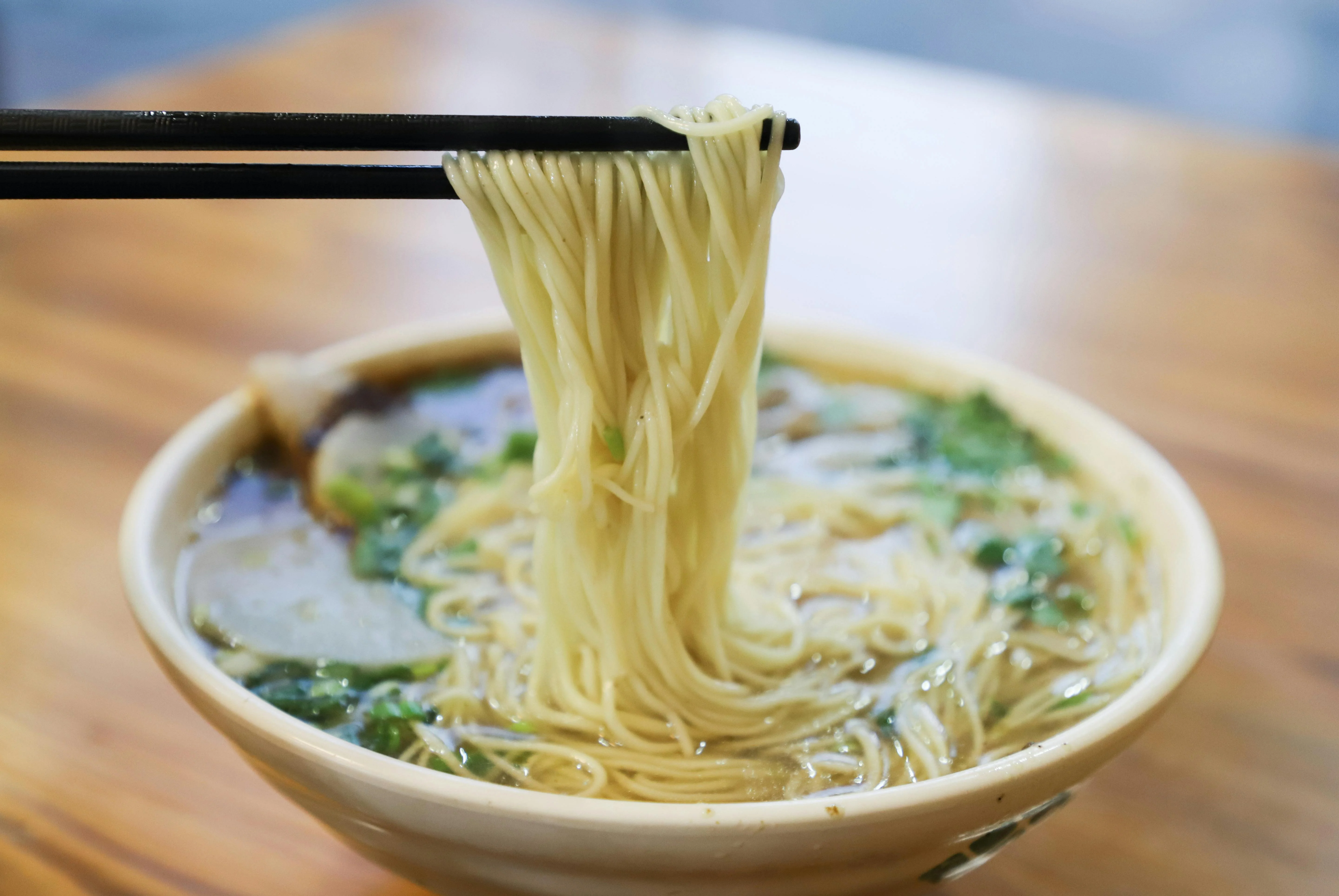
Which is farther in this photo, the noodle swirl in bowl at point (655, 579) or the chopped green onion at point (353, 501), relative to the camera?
the chopped green onion at point (353, 501)

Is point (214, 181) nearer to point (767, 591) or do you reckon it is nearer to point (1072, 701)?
point (767, 591)

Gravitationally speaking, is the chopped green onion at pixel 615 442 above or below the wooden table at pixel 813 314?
above

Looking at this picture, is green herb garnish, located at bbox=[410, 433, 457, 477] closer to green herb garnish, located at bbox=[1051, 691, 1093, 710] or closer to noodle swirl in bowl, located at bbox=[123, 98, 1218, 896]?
noodle swirl in bowl, located at bbox=[123, 98, 1218, 896]

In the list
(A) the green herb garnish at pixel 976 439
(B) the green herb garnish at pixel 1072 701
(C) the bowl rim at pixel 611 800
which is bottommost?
(B) the green herb garnish at pixel 1072 701

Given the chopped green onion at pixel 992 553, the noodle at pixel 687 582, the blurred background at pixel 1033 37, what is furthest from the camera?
the blurred background at pixel 1033 37

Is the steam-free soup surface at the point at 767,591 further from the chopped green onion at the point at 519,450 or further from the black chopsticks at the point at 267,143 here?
the black chopsticks at the point at 267,143

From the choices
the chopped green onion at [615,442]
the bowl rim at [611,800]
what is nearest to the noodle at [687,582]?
the chopped green onion at [615,442]

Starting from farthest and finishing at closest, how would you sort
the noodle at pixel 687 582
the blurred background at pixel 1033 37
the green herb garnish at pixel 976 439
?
the blurred background at pixel 1033 37
the green herb garnish at pixel 976 439
the noodle at pixel 687 582

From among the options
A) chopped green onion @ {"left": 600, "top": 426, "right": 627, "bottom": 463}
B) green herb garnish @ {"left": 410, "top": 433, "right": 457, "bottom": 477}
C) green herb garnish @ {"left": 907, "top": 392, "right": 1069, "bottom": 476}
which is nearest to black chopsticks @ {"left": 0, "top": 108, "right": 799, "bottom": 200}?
chopped green onion @ {"left": 600, "top": 426, "right": 627, "bottom": 463}
